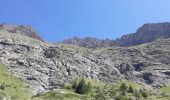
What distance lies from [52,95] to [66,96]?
783 cm

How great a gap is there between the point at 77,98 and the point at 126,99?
25.7m

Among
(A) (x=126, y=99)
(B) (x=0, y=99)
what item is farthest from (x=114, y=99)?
(B) (x=0, y=99)

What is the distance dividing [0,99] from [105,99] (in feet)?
176

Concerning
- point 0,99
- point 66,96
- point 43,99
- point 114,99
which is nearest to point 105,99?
point 114,99

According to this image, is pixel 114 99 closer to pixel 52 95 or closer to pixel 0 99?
pixel 52 95

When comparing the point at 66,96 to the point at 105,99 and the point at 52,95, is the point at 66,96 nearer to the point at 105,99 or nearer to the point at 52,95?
the point at 52,95

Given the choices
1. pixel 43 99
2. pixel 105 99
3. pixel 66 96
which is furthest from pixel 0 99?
pixel 105 99

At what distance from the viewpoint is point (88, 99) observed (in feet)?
625

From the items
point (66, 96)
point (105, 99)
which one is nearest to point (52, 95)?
point (66, 96)

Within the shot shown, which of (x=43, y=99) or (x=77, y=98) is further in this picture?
(x=77, y=98)

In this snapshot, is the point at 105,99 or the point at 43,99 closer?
the point at 43,99

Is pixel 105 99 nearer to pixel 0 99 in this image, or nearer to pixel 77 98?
pixel 77 98

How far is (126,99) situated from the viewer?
196125 millimetres

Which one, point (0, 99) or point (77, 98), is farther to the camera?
point (77, 98)
